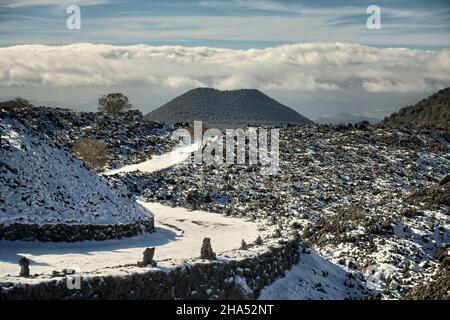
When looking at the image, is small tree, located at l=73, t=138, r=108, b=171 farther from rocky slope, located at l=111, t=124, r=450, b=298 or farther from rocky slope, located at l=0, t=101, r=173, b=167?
rocky slope, located at l=0, t=101, r=173, b=167

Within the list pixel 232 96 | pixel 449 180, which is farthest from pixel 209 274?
pixel 232 96

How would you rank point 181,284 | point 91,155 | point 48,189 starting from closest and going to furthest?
1. point 181,284
2. point 48,189
3. point 91,155

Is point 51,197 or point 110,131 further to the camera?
point 110,131

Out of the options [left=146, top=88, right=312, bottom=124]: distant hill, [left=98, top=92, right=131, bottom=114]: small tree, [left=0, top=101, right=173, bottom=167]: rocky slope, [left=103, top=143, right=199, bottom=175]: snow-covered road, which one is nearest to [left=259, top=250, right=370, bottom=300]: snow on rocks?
[left=103, top=143, right=199, bottom=175]: snow-covered road

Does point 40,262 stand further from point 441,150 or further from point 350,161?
point 441,150

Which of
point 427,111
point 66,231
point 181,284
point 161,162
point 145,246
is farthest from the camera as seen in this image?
point 427,111

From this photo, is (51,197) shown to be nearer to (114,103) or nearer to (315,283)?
(315,283)

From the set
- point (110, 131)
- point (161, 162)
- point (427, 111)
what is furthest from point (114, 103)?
point (427, 111)
